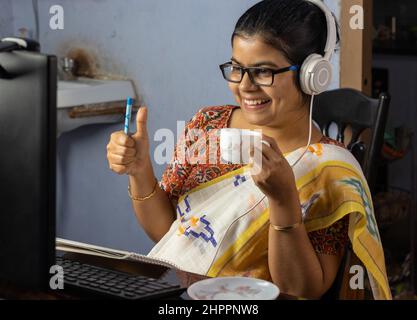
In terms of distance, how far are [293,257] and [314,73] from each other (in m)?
0.33

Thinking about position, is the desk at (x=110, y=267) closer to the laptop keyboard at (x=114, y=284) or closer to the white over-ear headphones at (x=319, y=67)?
the laptop keyboard at (x=114, y=284)

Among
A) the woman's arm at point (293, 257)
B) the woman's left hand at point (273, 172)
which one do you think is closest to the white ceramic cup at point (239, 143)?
the woman's left hand at point (273, 172)

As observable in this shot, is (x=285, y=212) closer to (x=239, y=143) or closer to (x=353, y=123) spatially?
(x=239, y=143)

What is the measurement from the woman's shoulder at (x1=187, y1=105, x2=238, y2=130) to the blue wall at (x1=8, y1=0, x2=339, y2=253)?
31.7 inches

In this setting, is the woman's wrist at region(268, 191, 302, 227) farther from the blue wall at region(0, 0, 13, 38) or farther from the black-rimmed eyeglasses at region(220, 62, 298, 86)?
the blue wall at region(0, 0, 13, 38)

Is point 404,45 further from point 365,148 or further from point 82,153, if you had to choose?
point 365,148

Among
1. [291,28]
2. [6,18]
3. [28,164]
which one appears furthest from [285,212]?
[6,18]

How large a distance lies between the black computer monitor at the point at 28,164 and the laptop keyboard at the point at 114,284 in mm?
93

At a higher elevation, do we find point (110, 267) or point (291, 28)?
point (291, 28)

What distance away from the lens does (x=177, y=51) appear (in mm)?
2635

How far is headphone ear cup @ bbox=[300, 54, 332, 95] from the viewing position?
1.40 meters

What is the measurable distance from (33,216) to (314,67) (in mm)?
614

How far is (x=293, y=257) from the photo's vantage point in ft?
4.41
